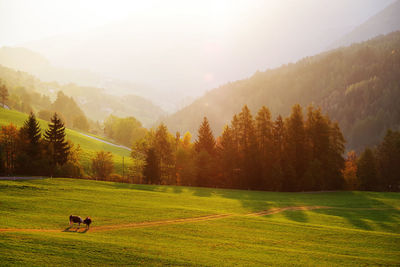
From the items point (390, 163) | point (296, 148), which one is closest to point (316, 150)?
point (296, 148)

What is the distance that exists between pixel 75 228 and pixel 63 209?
8.23 m

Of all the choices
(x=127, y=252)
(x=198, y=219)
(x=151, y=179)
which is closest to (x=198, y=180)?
(x=151, y=179)

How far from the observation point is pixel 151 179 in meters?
75.8

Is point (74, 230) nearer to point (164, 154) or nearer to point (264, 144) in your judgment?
point (164, 154)

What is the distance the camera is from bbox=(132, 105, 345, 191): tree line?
76.0 m

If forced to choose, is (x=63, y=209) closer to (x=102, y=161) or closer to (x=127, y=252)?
(x=127, y=252)

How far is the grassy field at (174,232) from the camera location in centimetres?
2238

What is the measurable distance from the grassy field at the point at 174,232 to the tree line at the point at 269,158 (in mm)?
23160

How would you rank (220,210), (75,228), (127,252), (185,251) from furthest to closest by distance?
(220,210) < (75,228) < (185,251) < (127,252)

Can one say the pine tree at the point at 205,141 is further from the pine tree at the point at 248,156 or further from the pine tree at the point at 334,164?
the pine tree at the point at 334,164

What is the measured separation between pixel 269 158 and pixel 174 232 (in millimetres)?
53178

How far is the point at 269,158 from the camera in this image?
78.4m

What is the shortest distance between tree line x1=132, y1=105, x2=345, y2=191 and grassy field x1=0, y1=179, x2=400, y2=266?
76.0 ft

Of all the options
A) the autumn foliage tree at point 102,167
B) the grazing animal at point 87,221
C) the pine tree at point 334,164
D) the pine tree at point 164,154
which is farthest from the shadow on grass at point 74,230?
the pine tree at point 334,164
